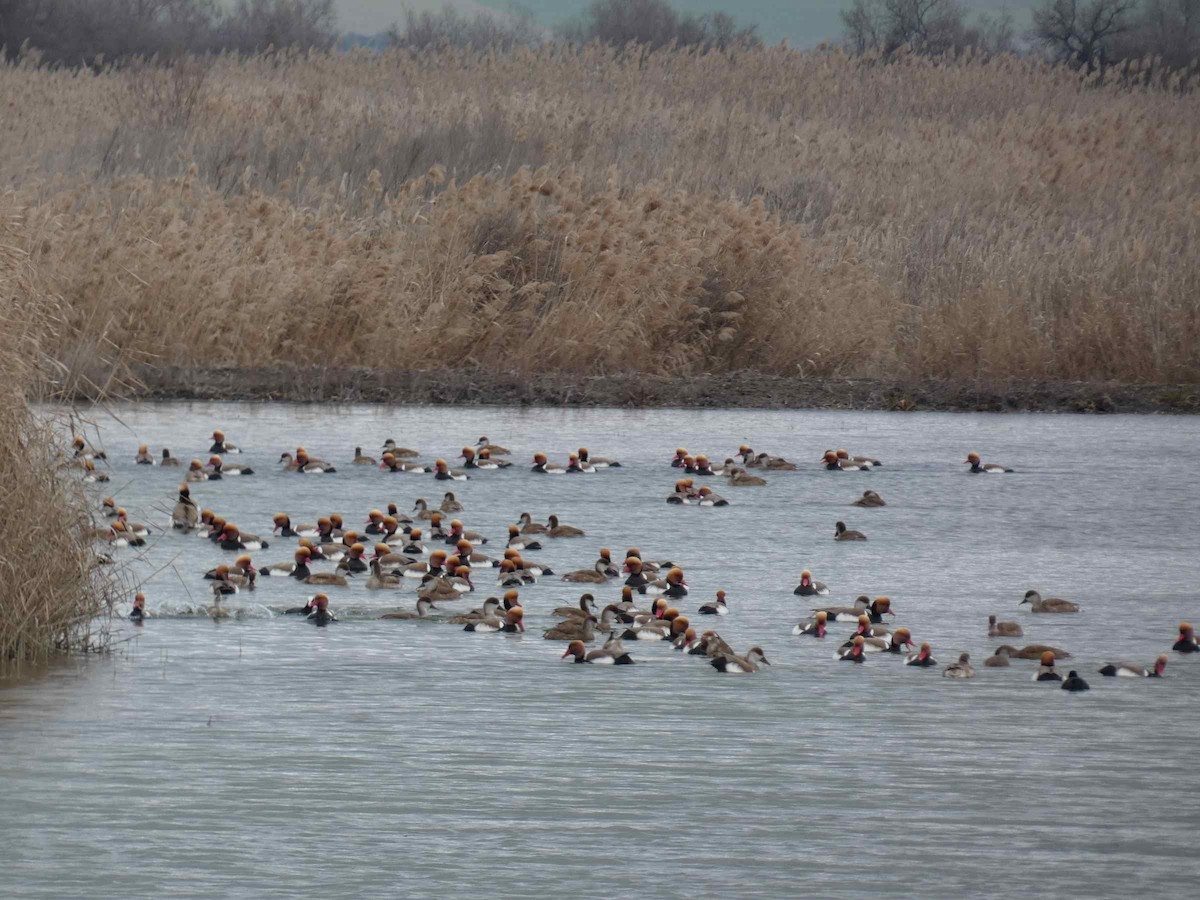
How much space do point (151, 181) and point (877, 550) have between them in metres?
13.5

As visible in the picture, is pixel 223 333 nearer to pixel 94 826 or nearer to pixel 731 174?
pixel 731 174

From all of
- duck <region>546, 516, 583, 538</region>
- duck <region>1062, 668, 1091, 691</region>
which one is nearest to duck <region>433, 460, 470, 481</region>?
duck <region>546, 516, 583, 538</region>

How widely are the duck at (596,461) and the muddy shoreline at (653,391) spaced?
4739mm

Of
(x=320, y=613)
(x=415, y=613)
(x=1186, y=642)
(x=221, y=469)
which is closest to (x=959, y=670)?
(x=1186, y=642)

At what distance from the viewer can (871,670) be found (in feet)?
33.9

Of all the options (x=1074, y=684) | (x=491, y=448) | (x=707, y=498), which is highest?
(x=491, y=448)

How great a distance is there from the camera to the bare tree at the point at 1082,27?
2849 inches

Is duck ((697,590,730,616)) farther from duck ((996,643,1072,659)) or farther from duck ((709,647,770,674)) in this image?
duck ((996,643,1072,659))

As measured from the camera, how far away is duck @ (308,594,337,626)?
11.3 m

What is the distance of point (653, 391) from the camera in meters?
23.4

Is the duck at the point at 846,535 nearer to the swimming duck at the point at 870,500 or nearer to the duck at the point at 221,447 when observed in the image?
the swimming duck at the point at 870,500

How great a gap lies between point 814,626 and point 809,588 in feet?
3.60

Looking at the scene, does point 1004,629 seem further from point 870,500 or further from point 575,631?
point 870,500

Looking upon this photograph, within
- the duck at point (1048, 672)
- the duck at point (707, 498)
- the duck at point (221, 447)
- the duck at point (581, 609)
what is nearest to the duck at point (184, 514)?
the duck at point (581, 609)
